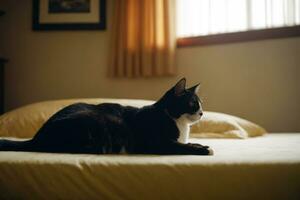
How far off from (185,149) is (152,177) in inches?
10.0

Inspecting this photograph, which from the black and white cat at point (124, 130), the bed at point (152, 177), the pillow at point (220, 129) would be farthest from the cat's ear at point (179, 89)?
the pillow at point (220, 129)

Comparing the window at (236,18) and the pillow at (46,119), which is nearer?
the pillow at (46,119)

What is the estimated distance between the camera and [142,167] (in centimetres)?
112

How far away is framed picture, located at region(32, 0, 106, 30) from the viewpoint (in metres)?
2.71

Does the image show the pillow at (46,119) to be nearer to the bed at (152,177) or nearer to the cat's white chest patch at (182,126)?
the cat's white chest patch at (182,126)

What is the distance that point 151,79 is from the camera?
2664mm

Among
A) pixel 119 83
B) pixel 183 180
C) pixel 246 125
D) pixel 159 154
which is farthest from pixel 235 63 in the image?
pixel 183 180

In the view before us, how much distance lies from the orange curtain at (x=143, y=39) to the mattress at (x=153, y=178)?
4.78ft

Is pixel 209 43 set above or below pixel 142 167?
above

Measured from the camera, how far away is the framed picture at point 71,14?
8.89 feet

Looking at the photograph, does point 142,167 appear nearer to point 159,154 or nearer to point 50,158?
point 159,154

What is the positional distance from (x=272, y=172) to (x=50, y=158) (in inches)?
29.9

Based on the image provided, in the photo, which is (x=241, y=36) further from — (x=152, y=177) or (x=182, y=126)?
(x=152, y=177)

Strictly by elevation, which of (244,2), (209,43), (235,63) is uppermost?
(244,2)
